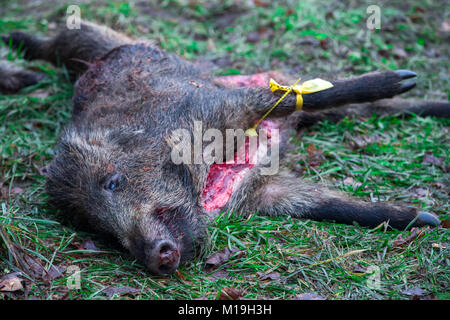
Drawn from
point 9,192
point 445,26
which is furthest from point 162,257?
point 445,26

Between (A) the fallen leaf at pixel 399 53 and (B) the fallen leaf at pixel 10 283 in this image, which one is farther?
(A) the fallen leaf at pixel 399 53

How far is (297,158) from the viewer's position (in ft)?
14.9

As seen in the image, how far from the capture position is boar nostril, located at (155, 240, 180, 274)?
9.78 ft

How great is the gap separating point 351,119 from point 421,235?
77.4 inches

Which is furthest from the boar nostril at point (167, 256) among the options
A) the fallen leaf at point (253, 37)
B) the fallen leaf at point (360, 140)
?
the fallen leaf at point (253, 37)

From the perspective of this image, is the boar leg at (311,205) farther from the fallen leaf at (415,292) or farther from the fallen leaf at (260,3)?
the fallen leaf at (260,3)

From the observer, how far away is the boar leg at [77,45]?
17.8 ft

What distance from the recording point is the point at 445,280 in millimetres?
2973

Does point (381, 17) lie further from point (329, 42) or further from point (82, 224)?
point (82, 224)

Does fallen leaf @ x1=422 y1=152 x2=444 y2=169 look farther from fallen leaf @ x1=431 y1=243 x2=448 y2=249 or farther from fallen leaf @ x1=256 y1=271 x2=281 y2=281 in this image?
fallen leaf @ x1=256 y1=271 x2=281 y2=281

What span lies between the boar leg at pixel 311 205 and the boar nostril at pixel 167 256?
835mm

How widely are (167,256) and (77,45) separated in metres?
3.46

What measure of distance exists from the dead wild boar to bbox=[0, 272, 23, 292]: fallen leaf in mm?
708

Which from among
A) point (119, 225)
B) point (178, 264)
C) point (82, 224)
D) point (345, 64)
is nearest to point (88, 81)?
point (82, 224)
